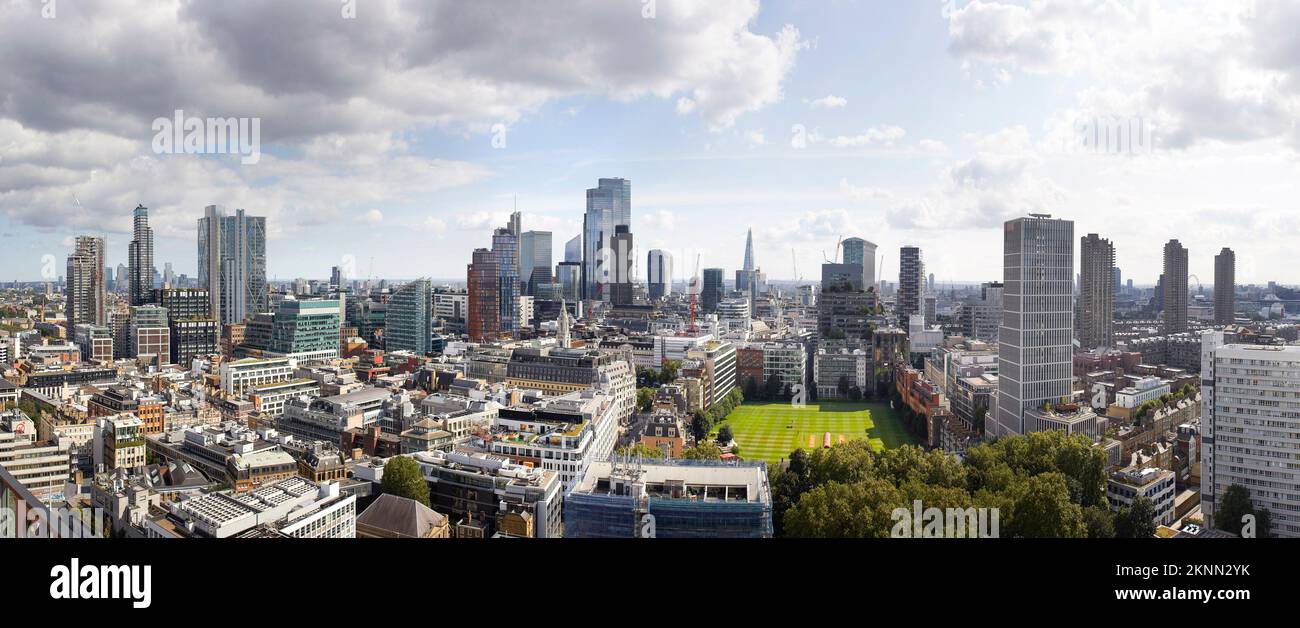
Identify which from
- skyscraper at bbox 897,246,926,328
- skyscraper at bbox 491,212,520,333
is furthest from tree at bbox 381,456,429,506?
skyscraper at bbox 897,246,926,328

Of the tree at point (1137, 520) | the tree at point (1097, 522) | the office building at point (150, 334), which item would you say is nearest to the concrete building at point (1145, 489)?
the tree at point (1137, 520)

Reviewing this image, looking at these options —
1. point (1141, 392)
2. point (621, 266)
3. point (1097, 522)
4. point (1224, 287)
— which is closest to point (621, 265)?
point (621, 266)

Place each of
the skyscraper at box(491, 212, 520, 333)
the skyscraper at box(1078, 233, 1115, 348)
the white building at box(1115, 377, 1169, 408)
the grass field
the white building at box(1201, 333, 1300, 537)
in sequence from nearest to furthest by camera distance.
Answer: the white building at box(1201, 333, 1300, 537) → the grass field → the white building at box(1115, 377, 1169, 408) → the skyscraper at box(1078, 233, 1115, 348) → the skyscraper at box(491, 212, 520, 333)

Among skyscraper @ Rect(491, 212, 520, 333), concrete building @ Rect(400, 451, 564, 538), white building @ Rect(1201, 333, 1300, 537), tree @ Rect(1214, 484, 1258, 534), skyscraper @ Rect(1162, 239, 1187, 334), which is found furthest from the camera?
skyscraper @ Rect(491, 212, 520, 333)

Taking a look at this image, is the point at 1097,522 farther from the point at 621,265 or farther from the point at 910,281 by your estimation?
the point at 621,265

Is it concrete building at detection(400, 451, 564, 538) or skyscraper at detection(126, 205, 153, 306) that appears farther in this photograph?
skyscraper at detection(126, 205, 153, 306)

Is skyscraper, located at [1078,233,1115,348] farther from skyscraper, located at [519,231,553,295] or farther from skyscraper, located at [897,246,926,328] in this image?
skyscraper, located at [519,231,553,295]
